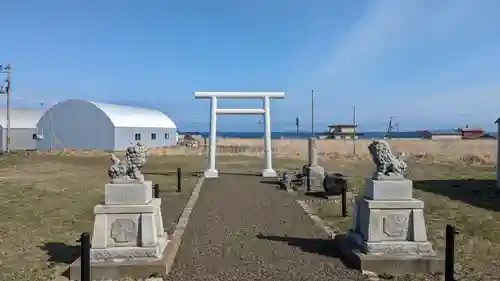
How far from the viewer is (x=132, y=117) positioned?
5147 cm

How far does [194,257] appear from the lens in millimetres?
8367

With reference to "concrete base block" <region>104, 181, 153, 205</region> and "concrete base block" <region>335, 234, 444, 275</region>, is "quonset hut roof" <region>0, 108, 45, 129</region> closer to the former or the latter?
"concrete base block" <region>104, 181, 153, 205</region>

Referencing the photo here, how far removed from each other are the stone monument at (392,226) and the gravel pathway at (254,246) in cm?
50

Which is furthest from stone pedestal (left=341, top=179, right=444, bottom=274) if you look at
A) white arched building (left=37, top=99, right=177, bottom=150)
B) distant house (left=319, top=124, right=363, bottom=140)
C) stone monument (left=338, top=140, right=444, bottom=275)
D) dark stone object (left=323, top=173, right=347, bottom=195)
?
distant house (left=319, top=124, right=363, bottom=140)

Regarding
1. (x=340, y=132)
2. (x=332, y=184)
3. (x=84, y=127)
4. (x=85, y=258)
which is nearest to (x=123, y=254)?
(x=85, y=258)

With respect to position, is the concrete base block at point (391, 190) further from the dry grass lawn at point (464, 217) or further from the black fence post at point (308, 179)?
the black fence post at point (308, 179)

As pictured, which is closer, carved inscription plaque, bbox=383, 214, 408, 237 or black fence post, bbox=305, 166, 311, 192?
carved inscription plaque, bbox=383, 214, 408, 237

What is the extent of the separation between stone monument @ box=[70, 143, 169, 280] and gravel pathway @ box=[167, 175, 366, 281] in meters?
0.59

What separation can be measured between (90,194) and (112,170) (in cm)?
1111

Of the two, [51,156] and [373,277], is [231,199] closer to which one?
[373,277]

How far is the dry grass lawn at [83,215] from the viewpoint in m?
8.27

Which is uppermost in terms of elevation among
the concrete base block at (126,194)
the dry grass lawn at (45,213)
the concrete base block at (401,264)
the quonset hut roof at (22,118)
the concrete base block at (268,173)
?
the quonset hut roof at (22,118)

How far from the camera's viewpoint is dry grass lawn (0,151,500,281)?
8.27 metres

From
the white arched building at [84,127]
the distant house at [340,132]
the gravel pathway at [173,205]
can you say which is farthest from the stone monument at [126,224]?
the distant house at [340,132]
